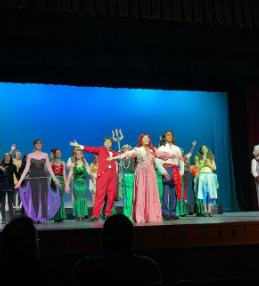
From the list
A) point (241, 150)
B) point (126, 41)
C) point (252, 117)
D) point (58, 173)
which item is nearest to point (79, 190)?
point (58, 173)

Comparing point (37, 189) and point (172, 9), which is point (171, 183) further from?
point (172, 9)

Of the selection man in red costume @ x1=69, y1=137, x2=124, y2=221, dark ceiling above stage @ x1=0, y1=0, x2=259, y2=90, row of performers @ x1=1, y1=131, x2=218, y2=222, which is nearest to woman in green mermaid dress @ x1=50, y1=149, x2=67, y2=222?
row of performers @ x1=1, y1=131, x2=218, y2=222

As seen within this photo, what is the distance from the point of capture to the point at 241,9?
21.5 ft

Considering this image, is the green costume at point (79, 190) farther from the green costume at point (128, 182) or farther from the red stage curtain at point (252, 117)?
the red stage curtain at point (252, 117)

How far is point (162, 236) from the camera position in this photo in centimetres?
427

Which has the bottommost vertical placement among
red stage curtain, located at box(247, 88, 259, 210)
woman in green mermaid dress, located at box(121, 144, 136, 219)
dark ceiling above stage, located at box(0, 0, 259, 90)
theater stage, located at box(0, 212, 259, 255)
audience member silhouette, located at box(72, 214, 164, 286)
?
theater stage, located at box(0, 212, 259, 255)

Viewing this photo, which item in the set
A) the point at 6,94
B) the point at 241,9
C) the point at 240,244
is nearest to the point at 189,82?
the point at 241,9

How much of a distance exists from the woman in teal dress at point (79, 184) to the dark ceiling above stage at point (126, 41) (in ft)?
6.25

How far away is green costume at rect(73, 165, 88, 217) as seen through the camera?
805cm

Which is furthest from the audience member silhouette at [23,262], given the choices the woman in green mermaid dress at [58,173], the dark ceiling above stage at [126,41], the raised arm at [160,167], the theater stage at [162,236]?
the woman in green mermaid dress at [58,173]

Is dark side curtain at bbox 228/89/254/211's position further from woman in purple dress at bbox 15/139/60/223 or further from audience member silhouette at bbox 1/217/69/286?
audience member silhouette at bbox 1/217/69/286

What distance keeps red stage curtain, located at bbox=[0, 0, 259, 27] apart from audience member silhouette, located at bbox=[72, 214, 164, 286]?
15.3 ft

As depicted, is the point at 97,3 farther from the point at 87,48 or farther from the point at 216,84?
the point at 216,84

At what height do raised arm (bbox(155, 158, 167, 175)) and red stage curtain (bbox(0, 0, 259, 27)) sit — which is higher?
red stage curtain (bbox(0, 0, 259, 27))
